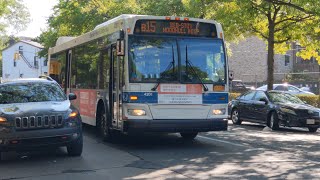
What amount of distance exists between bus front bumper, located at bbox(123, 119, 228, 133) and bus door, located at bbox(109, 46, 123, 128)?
0.57m

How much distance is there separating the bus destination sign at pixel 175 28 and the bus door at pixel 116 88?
92 centimetres

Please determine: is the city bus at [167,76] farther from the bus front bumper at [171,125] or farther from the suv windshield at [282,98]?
the suv windshield at [282,98]

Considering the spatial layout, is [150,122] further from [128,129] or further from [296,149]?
[296,149]

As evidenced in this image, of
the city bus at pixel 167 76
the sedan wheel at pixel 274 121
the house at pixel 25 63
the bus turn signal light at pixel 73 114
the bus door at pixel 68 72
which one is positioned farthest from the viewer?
the house at pixel 25 63

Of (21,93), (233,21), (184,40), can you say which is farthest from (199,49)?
(233,21)

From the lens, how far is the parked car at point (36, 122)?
28.7ft

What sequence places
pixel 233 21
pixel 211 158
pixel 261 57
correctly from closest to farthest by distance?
pixel 211 158 < pixel 233 21 < pixel 261 57

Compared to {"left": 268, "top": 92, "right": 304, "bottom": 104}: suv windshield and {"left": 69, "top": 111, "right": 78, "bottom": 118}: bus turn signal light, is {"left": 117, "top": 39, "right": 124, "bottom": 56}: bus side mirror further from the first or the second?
{"left": 268, "top": 92, "right": 304, "bottom": 104}: suv windshield

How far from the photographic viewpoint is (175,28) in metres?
10.9

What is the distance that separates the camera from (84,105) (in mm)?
14312

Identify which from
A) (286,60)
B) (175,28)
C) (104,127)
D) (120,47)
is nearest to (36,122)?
(120,47)

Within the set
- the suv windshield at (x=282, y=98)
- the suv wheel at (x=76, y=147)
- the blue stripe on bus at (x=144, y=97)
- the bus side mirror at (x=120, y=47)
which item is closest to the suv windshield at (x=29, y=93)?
the suv wheel at (x=76, y=147)

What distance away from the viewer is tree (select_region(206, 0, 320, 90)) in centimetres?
2042

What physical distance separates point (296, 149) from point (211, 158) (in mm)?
2674
